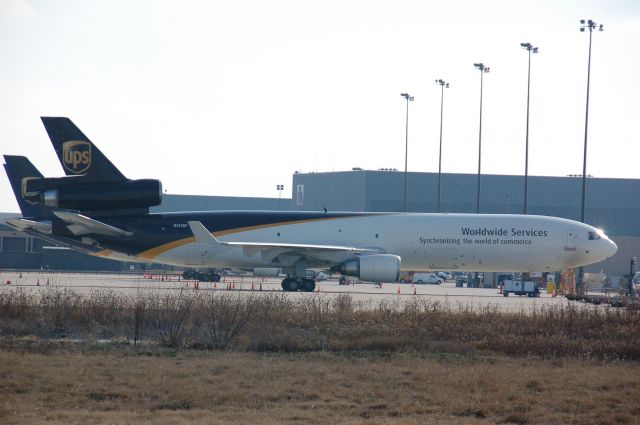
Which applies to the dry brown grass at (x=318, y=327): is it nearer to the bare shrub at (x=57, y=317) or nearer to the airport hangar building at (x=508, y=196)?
the bare shrub at (x=57, y=317)

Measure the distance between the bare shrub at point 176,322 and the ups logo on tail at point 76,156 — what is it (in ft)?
53.2

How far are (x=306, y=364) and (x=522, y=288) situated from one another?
114 ft

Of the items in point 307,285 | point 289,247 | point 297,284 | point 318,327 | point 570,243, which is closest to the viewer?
point 318,327

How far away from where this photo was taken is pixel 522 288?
1980 inches

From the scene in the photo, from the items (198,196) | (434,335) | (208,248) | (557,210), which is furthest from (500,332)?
(198,196)

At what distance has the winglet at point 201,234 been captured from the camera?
127 ft

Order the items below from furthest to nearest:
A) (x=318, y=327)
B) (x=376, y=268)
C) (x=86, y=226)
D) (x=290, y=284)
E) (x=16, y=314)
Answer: (x=290, y=284) < (x=376, y=268) < (x=86, y=226) < (x=16, y=314) < (x=318, y=327)

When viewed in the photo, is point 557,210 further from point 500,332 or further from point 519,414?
point 519,414

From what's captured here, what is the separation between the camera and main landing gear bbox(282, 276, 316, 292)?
42.4 meters

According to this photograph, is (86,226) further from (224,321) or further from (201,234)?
(224,321)

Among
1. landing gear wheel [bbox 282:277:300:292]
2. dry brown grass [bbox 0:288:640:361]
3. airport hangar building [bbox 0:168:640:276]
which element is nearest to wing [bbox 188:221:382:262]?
landing gear wheel [bbox 282:277:300:292]

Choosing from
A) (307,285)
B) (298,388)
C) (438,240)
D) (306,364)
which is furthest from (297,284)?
(298,388)

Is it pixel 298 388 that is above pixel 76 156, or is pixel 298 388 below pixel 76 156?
below

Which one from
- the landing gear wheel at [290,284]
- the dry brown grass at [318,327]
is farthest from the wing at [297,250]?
the dry brown grass at [318,327]
